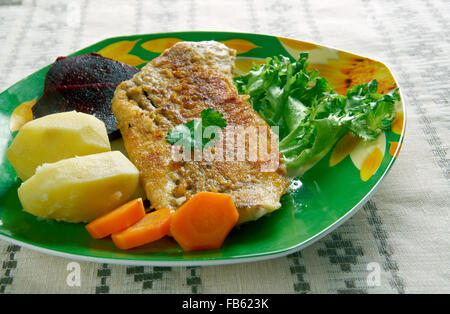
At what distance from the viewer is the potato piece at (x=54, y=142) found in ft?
8.01

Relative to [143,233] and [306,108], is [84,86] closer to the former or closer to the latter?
[143,233]

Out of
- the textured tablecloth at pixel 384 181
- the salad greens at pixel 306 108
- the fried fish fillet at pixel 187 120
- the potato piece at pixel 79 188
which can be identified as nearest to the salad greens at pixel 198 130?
the fried fish fillet at pixel 187 120

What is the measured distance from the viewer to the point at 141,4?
4.91 metres

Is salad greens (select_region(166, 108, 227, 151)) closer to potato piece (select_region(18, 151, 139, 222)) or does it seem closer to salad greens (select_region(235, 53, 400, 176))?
potato piece (select_region(18, 151, 139, 222))

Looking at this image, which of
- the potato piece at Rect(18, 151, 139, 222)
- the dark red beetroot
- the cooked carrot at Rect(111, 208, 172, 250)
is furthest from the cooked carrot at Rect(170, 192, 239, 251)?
the dark red beetroot

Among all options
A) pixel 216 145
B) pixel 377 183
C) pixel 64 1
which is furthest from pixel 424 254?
pixel 64 1

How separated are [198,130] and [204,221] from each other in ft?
2.02

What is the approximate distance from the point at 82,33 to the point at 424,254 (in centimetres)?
363

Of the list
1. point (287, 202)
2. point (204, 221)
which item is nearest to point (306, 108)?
point (287, 202)

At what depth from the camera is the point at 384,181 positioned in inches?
108

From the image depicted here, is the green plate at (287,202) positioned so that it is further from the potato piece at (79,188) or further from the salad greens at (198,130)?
the salad greens at (198,130)

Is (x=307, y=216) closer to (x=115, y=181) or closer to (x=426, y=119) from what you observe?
(x=115, y=181)

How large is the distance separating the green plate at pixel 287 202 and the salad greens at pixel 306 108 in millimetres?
70

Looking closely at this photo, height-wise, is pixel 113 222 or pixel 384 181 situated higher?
pixel 113 222
